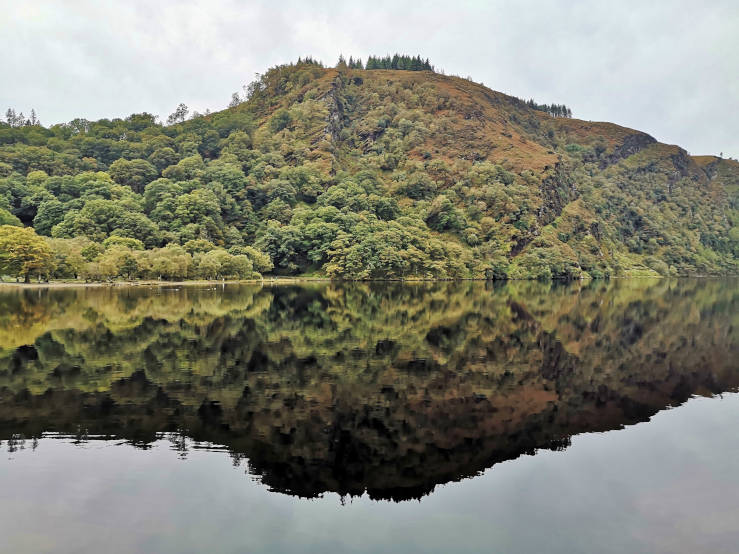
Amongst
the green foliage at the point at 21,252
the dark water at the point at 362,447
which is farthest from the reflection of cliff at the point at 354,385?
the green foliage at the point at 21,252

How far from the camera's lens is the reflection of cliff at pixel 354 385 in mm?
13000

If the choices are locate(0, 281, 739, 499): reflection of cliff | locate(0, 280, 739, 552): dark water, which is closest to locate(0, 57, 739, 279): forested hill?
locate(0, 281, 739, 499): reflection of cliff

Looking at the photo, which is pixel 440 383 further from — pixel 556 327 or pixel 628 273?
pixel 628 273

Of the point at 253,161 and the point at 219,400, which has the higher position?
the point at 253,161

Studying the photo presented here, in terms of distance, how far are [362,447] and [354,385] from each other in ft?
20.7

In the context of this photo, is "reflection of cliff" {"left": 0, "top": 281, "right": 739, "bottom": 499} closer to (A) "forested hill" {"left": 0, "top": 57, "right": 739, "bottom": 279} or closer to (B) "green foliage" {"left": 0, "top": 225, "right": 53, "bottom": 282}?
(B) "green foliage" {"left": 0, "top": 225, "right": 53, "bottom": 282}

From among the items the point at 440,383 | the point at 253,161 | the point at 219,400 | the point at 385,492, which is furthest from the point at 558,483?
the point at 253,161

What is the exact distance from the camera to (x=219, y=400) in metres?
17.1

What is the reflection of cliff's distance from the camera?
13.0 meters

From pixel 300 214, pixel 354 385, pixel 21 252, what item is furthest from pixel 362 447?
pixel 300 214

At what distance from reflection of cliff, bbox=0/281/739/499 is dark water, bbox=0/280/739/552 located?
11cm

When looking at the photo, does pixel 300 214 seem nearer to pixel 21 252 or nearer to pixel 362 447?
pixel 21 252

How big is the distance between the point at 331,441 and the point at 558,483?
5.95 meters

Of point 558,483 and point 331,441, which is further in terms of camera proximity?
point 331,441
